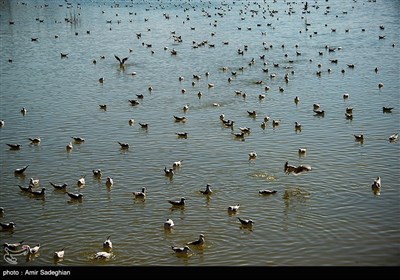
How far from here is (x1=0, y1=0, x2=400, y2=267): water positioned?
22.9m

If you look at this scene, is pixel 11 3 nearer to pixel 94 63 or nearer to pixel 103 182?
pixel 94 63

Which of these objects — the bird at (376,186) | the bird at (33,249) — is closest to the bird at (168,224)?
the bird at (33,249)

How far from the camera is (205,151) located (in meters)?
33.8

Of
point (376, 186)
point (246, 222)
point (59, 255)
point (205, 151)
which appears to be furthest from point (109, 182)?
point (376, 186)

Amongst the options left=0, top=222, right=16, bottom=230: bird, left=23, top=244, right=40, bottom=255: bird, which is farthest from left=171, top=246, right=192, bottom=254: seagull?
left=0, top=222, right=16, bottom=230: bird

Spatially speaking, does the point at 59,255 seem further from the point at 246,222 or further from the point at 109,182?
the point at 109,182

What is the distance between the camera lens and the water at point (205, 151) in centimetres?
2289

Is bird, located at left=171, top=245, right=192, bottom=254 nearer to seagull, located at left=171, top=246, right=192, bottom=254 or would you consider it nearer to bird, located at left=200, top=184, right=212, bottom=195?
seagull, located at left=171, top=246, right=192, bottom=254

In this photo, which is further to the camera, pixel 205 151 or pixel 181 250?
pixel 205 151

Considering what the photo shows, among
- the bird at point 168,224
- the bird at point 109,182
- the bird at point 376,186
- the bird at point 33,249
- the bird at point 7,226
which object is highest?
the bird at point 109,182

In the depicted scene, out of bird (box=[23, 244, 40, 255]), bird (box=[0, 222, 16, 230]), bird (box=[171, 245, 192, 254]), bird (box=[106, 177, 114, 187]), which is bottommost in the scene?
bird (box=[171, 245, 192, 254])

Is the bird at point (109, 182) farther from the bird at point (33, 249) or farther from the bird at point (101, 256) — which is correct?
the bird at point (101, 256)

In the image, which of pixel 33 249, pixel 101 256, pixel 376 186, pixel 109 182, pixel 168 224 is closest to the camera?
pixel 101 256
